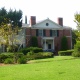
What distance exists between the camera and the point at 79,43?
3925cm

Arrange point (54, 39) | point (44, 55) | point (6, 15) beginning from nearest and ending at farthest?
point (44, 55) < point (6, 15) < point (54, 39)

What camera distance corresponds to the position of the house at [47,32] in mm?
54656

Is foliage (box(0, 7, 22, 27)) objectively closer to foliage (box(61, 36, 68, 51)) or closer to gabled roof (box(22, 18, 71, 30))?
gabled roof (box(22, 18, 71, 30))

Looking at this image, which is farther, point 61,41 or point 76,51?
point 61,41

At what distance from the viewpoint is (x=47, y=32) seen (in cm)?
5612

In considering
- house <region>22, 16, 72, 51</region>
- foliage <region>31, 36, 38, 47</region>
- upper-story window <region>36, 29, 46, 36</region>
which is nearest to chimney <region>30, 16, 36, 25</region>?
house <region>22, 16, 72, 51</region>

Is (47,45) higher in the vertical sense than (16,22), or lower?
lower

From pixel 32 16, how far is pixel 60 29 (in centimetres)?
724

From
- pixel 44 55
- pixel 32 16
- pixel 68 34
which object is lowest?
pixel 44 55

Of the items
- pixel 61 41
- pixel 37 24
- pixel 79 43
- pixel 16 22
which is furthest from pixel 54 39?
pixel 79 43

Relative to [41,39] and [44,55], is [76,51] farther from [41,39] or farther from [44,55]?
[41,39]

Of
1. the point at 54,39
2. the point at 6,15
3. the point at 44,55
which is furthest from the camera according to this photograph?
the point at 54,39

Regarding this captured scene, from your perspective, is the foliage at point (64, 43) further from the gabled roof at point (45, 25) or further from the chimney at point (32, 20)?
the chimney at point (32, 20)

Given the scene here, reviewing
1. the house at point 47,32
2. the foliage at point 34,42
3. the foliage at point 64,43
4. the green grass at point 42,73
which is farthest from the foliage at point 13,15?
the green grass at point 42,73
